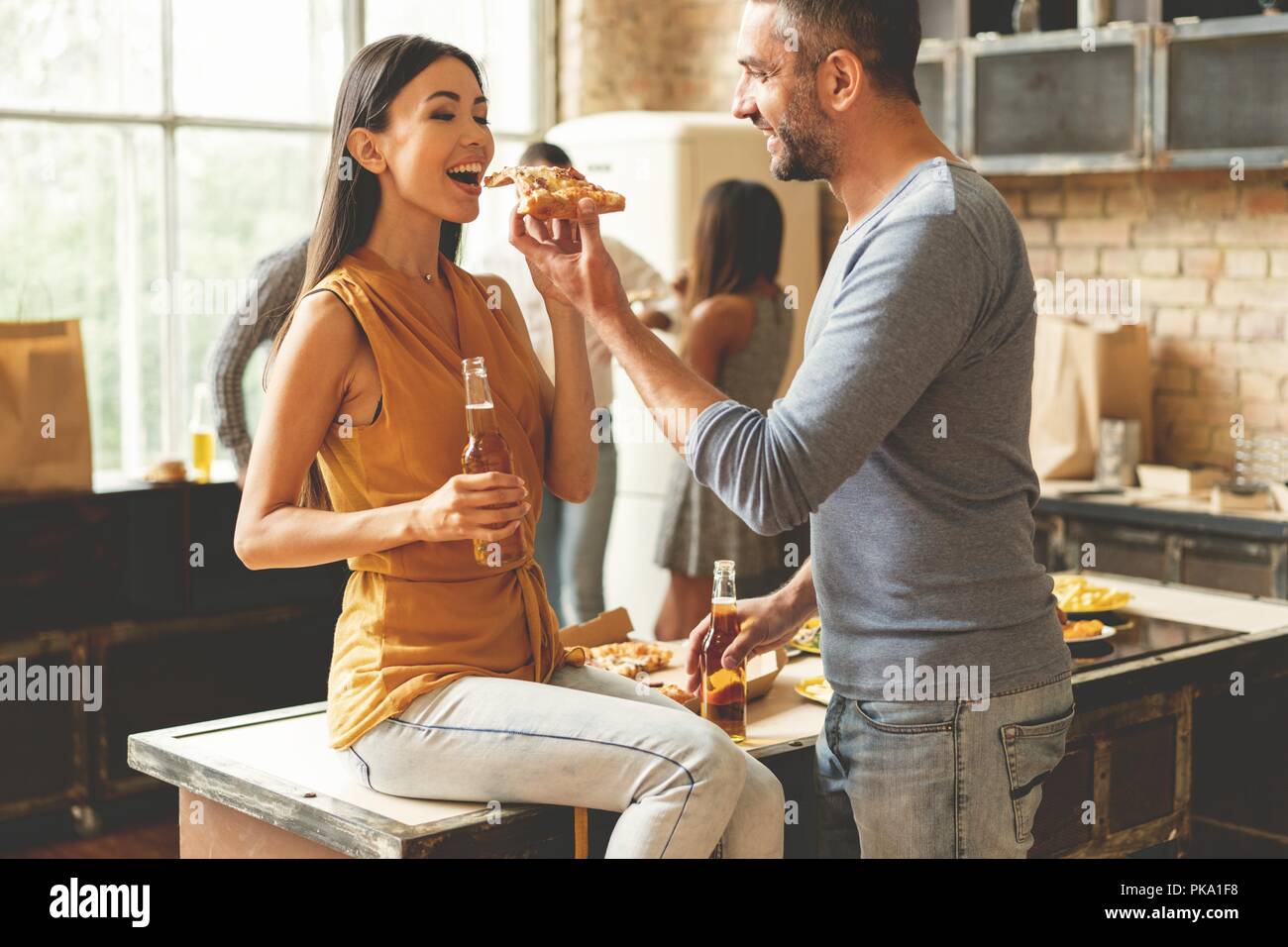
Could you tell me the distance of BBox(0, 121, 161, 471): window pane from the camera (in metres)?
4.95

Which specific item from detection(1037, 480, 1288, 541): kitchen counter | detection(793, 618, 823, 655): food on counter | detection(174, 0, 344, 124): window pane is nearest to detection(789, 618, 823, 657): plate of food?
detection(793, 618, 823, 655): food on counter

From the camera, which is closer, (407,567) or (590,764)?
(590,764)

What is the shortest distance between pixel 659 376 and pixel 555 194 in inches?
→ 11.4

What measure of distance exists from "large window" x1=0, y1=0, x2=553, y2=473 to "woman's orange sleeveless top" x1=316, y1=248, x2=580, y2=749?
3.13m

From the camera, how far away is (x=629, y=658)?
104 inches

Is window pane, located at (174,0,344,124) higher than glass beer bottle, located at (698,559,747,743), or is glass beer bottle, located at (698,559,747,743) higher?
window pane, located at (174,0,344,124)

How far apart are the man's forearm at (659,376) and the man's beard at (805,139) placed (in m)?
0.27

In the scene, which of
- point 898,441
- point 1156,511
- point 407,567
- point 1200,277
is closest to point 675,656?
point 407,567

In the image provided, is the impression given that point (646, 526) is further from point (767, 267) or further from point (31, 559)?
point (31, 559)

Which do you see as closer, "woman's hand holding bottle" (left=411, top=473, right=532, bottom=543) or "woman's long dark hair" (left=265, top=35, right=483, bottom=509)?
"woman's hand holding bottle" (left=411, top=473, right=532, bottom=543)

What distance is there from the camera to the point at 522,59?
21.3 ft

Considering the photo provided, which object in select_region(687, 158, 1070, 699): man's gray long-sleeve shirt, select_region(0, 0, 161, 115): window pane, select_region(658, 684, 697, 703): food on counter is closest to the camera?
select_region(687, 158, 1070, 699): man's gray long-sleeve shirt

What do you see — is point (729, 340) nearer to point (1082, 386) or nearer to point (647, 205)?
point (1082, 386)

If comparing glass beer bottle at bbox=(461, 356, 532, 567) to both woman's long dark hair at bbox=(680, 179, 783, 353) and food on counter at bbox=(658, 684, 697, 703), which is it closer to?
food on counter at bbox=(658, 684, 697, 703)
